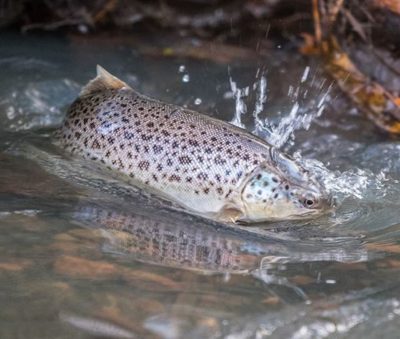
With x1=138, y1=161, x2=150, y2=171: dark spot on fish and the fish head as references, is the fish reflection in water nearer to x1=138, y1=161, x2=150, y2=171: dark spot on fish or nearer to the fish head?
the fish head

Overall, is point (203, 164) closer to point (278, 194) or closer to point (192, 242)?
point (278, 194)

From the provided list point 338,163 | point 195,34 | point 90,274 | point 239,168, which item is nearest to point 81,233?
point 90,274

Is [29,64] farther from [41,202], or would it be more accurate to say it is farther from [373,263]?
[373,263]

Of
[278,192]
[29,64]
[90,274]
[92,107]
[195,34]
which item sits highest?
[195,34]

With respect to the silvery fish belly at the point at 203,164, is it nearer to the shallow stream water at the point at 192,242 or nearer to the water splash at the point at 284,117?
the shallow stream water at the point at 192,242

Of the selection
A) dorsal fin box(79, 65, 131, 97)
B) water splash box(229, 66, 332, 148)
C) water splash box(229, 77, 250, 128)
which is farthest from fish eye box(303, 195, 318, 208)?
water splash box(229, 77, 250, 128)
